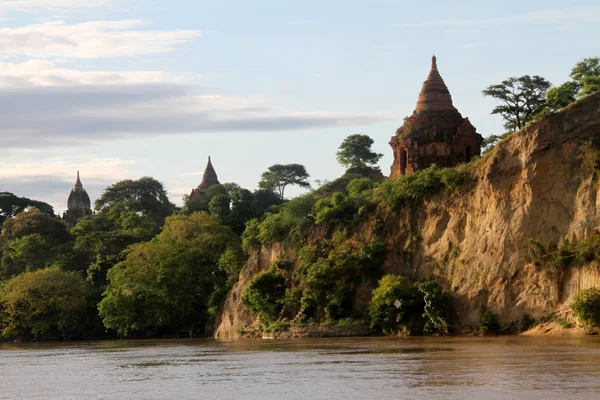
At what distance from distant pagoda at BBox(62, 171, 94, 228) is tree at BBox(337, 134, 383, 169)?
43.8 m

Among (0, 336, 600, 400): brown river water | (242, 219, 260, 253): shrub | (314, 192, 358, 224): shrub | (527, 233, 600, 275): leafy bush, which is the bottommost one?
(0, 336, 600, 400): brown river water

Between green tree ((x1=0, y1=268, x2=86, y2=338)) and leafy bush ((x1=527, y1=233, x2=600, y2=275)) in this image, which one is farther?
green tree ((x1=0, y1=268, x2=86, y2=338))

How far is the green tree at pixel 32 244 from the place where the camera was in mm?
81688

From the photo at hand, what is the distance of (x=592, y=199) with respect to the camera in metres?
47.0

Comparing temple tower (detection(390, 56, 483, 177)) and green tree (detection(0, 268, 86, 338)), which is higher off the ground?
temple tower (detection(390, 56, 483, 177))

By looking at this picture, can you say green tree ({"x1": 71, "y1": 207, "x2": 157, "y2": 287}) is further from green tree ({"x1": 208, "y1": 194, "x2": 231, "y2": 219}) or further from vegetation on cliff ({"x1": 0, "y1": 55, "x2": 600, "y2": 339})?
green tree ({"x1": 208, "y1": 194, "x2": 231, "y2": 219})

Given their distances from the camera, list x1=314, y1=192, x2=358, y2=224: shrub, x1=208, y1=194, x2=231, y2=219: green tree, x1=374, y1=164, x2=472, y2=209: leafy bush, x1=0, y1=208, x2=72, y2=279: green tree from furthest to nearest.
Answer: x1=208, y1=194, x2=231, y2=219: green tree < x1=0, y1=208, x2=72, y2=279: green tree < x1=314, y1=192, x2=358, y2=224: shrub < x1=374, y1=164, x2=472, y2=209: leafy bush

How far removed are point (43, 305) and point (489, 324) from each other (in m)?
31.2

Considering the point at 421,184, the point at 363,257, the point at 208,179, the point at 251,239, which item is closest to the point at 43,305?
the point at 251,239

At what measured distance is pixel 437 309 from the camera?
49969mm

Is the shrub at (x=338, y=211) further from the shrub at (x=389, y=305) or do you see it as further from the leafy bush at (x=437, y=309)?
the leafy bush at (x=437, y=309)

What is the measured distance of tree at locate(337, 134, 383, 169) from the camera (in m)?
97.4

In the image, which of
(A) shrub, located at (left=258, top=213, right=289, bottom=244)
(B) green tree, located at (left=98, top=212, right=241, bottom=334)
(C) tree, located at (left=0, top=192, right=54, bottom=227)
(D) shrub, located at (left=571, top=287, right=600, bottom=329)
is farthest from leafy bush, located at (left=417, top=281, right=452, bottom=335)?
(C) tree, located at (left=0, top=192, right=54, bottom=227)

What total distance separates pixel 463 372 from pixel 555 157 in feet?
71.1
